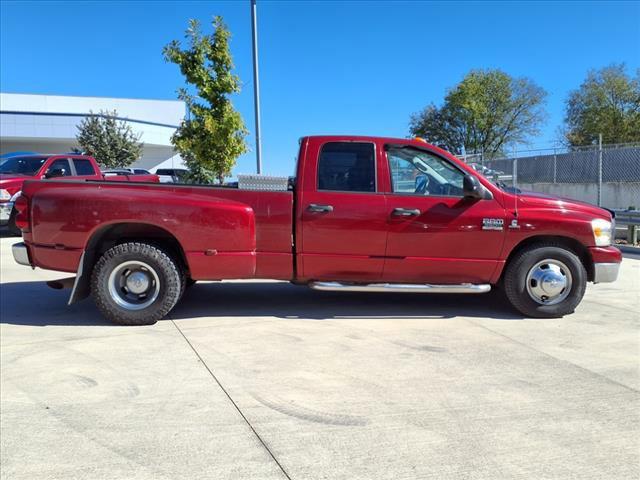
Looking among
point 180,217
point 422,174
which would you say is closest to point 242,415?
point 180,217

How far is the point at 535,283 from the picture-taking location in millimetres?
5500

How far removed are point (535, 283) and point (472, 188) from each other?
4.19 feet

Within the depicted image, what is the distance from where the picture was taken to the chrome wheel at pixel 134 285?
5.26 meters

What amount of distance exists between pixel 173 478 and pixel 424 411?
1.62 m

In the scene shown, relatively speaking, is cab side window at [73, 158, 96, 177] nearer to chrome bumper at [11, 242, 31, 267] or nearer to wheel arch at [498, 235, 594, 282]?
chrome bumper at [11, 242, 31, 267]

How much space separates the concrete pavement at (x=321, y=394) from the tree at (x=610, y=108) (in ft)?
105

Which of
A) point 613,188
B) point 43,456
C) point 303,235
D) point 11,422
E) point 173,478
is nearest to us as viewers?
point 173,478

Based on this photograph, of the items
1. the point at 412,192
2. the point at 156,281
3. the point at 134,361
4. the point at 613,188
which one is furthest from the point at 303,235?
the point at 613,188

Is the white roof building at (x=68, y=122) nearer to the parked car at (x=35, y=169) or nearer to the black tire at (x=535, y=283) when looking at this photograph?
the parked car at (x=35, y=169)

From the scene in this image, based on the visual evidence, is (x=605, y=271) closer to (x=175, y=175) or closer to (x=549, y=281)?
(x=549, y=281)

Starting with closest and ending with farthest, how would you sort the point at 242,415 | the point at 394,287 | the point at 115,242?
the point at 242,415
the point at 394,287
the point at 115,242

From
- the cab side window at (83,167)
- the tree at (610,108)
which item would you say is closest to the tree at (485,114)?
the tree at (610,108)

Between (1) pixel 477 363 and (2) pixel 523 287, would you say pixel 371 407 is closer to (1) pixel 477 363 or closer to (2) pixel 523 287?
(1) pixel 477 363

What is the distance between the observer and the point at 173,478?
2672 mm
